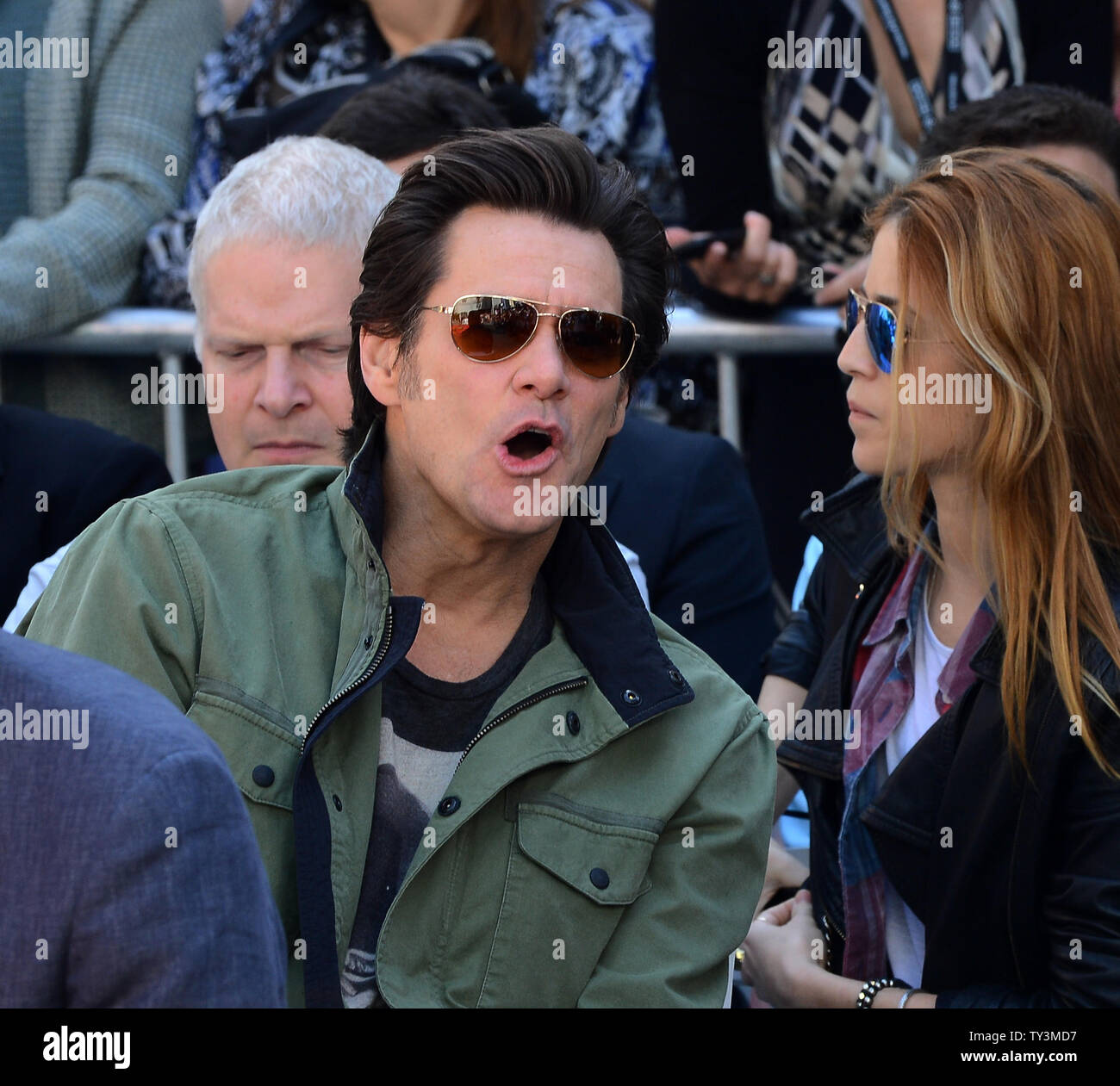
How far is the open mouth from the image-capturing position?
2582 mm

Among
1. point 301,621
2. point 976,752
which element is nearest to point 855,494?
point 976,752

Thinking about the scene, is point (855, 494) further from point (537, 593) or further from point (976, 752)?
point (537, 593)

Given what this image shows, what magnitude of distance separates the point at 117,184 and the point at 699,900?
2.98m

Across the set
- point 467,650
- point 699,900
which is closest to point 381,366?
point 467,650

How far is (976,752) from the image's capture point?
2.83 metres

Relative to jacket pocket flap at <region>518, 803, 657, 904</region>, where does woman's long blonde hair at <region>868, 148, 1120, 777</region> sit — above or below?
above

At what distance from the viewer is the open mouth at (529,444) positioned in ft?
8.47

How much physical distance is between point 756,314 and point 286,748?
7.92 feet

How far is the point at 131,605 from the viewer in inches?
92.0

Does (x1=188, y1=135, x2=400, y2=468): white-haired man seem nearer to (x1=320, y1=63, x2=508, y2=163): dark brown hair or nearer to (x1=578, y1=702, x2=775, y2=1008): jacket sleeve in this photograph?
(x1=320, y1=63, x2=508, y2=163): dark brown hair

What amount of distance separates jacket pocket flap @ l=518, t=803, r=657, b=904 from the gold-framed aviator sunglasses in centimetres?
72

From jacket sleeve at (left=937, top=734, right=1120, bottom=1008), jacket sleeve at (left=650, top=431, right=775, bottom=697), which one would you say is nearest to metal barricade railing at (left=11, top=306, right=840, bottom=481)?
jacket sleeve at (left=650, top=431, right=775, bottom=697)

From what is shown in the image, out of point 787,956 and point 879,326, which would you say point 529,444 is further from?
point 787,956

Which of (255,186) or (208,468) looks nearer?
(255,186)
